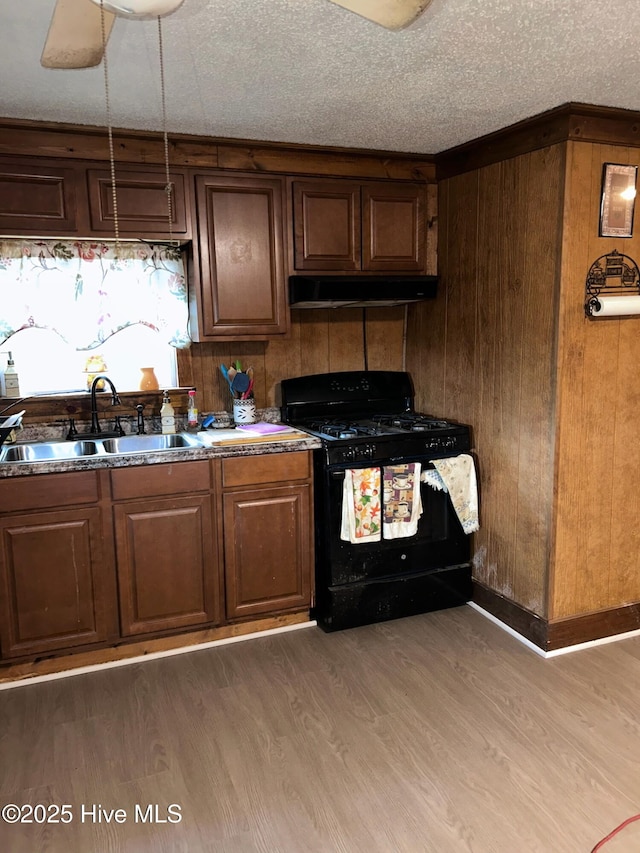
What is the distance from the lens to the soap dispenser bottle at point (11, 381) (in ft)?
10.1

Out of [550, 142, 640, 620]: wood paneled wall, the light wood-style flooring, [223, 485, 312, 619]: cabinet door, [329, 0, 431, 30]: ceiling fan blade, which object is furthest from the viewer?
[223, 485, 312, 619]: cabinet door

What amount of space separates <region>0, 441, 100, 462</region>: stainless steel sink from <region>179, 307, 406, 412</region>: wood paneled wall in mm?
602

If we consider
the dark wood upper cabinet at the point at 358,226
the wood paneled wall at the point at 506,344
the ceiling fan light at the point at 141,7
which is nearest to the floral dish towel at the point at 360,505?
the wood paneled wall at the point at 506,344

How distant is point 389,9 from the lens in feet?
4.60

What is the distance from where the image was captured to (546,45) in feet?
6.71

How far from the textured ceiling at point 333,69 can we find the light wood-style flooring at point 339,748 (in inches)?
90.7

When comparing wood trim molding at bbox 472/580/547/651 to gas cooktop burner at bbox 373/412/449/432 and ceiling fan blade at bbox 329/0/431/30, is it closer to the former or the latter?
gas cooktop burner at bbox 373/412/449/432

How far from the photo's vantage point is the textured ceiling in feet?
6.00

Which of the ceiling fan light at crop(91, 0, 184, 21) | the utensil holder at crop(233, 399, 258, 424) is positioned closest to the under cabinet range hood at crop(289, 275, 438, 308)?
the utensil holder at crop(233, 399, 258, 424)

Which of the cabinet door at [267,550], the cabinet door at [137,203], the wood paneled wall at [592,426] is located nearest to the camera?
the wood paneled wall at [592,426]

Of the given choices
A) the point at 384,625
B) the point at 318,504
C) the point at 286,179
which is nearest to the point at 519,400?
the point at 318,504

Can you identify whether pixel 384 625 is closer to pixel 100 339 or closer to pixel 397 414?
pixel 397 414

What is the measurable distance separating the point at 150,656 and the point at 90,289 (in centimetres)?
174

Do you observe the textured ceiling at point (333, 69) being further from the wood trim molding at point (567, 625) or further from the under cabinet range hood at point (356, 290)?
the wood trim molding at point (567, 625)
